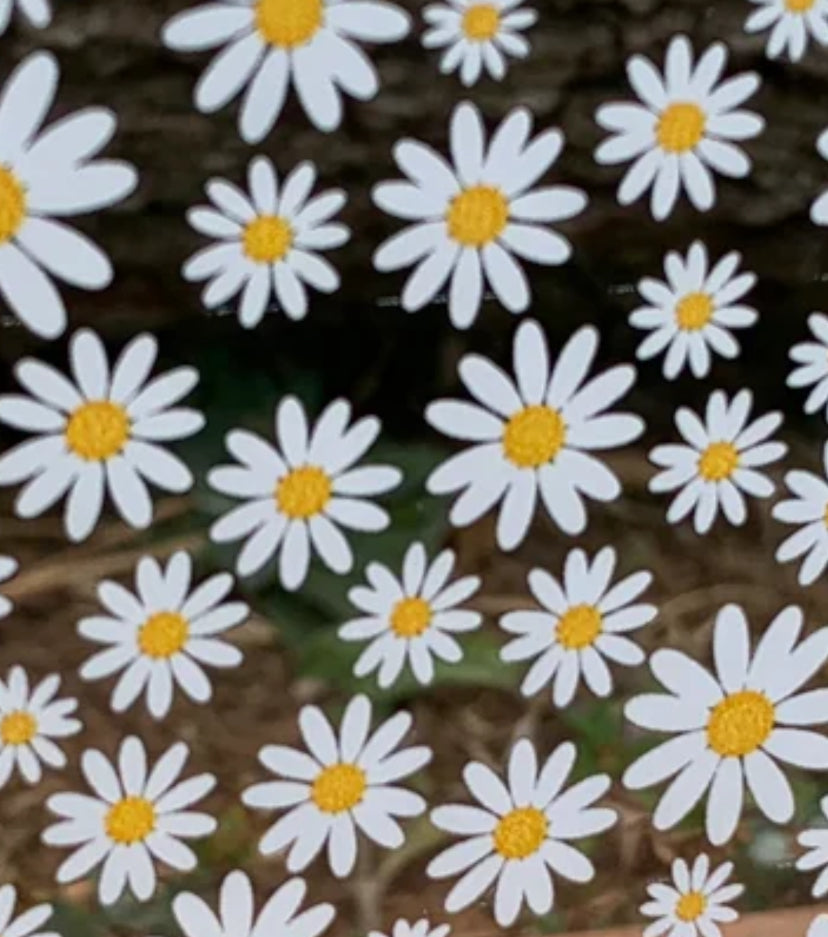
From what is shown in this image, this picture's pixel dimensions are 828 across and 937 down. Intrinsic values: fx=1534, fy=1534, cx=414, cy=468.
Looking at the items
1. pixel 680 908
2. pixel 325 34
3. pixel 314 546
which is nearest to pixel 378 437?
pixel 314 546

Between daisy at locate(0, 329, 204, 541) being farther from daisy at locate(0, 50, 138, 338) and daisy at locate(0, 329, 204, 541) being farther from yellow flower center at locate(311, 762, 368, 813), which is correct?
yellow flower center at locate(311, 762, 368, 813)

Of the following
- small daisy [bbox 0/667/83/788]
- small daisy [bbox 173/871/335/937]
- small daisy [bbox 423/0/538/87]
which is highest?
small daisy [bbox 423/0/538/87]

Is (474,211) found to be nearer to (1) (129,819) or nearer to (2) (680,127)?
(2) (680,127)

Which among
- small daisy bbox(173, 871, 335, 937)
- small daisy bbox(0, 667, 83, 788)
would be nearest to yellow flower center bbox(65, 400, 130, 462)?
small daisy bbox(0, 667, 83, 788)

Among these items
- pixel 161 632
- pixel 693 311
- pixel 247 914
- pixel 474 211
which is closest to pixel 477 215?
pixel 474 211

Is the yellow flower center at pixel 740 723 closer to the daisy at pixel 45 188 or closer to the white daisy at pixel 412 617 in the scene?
the white daisy at pixel 412 617
